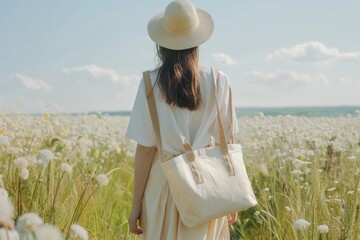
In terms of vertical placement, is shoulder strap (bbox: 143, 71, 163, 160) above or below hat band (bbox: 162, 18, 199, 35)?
below

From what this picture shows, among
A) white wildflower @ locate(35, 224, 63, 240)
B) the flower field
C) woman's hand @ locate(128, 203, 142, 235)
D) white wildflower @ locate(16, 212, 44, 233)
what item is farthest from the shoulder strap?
white wildflower @ locate(35, 224, 63, 240)

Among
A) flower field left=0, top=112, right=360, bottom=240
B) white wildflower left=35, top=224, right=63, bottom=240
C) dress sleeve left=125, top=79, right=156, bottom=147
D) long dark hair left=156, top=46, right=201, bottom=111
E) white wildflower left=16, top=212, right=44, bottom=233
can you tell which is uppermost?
long dark hair left=156, top=46, right=201, bottom=111

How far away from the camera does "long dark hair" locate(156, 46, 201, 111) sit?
2.85 meters

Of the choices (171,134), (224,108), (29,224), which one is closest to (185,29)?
(224,108)

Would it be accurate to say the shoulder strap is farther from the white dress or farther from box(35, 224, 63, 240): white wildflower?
box(35, 224, 63, 240): white wildflower

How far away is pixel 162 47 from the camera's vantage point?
9.95 feet

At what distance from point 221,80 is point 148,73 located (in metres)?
0.38

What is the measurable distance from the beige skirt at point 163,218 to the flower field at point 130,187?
35 cm

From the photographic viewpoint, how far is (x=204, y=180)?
2.85 meters

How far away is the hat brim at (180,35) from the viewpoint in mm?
2984

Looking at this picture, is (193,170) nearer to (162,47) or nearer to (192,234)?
(192,234)

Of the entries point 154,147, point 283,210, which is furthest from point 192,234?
point 283,210

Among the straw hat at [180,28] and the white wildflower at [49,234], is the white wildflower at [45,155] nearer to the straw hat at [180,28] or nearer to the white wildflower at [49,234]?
the straw hat at [180,28]

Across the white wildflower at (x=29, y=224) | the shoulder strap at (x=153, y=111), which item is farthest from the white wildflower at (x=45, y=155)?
the white wildflower at (x=29, y=224)
